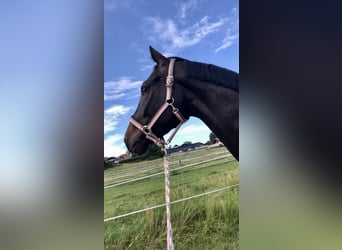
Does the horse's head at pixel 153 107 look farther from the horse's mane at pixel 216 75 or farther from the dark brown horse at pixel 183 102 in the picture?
the horse's mane at pixel 216 75

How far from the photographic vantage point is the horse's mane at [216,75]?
2405 mm

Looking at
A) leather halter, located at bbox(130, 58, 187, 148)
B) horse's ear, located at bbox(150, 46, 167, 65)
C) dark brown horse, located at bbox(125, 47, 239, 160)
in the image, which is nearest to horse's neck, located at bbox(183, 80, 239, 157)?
dark brown horse, located at bbox(125, 47, 239, 160)

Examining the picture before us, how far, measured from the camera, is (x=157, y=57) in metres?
2.35

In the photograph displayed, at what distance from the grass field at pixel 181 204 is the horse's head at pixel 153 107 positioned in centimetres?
19

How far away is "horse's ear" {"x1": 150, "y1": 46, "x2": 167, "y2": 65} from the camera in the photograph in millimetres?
2336

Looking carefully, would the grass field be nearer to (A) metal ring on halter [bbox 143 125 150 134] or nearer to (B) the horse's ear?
(A) metal ring on halter [bbox 143 125 150 134]

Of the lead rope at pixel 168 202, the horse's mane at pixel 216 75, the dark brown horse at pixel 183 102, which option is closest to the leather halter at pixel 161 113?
the dark brown horse at pixel 183 102

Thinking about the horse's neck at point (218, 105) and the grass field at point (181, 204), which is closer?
the grass field at point (181, 204)

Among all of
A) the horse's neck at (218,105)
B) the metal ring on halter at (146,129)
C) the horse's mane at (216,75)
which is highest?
the horse's mane at (216,75)
